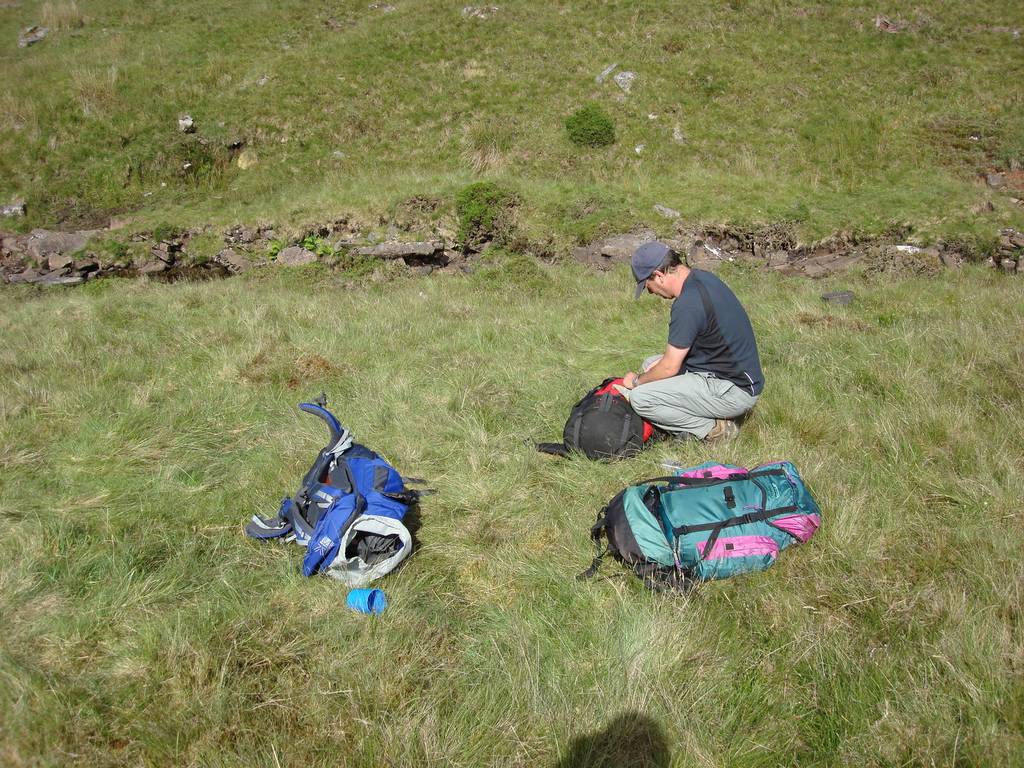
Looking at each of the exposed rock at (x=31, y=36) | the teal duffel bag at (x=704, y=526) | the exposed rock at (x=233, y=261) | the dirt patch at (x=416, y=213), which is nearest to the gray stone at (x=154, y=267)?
the exposed rock at (x=233, y=261)

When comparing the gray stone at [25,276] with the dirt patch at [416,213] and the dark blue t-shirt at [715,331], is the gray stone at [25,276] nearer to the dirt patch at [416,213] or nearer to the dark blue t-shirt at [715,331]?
the dirt patch at [416,213]

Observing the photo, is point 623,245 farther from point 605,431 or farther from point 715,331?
point 605,431

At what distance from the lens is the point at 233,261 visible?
40.6 ft

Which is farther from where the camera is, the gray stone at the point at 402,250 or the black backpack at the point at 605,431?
the gray stone at the point at 402,250

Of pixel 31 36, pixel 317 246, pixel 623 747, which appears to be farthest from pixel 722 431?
pixel 31 36

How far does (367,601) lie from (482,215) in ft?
34.1

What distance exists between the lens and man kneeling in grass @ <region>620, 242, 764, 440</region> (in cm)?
418

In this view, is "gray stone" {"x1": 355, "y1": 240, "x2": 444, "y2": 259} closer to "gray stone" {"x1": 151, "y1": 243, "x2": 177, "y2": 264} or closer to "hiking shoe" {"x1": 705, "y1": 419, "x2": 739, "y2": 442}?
"gray stone" {"x1": 151, "y1": 243, "x2": 177, "y2": 264}

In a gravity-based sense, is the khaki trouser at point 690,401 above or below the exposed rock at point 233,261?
above

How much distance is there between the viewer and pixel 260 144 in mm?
15492

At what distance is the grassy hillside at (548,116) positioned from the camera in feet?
42.9

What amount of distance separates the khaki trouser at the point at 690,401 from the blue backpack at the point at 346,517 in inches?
68.3

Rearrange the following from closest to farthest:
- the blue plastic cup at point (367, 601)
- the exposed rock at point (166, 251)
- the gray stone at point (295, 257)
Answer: the blue plastic cup at point (367, 601) → the gray stone at point (295, 257) → the exposed rock at point (166, 251)

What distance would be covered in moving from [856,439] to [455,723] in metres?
3.30
